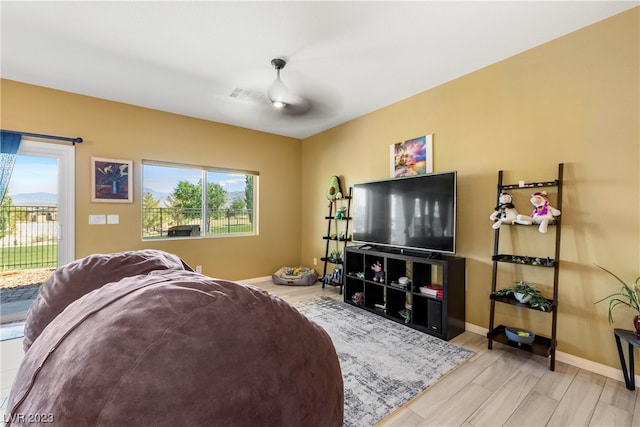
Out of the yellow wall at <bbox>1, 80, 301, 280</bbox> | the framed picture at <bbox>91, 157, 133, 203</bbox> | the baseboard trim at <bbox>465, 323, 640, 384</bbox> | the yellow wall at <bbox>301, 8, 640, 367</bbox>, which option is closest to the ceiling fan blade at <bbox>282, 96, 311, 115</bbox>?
the yellow wall at <bbox>301, 8, 640, 367</bbox>

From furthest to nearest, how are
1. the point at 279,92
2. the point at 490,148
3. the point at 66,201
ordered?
the point at 66,201 → the point at 490,148 → the point at 279,92

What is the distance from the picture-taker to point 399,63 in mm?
2607

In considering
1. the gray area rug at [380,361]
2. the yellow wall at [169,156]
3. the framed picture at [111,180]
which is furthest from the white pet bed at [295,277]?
the framed picture at [111,180]

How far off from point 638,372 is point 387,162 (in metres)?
2.73

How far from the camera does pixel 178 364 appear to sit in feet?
1.17

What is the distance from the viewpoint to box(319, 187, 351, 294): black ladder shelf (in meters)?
4.09

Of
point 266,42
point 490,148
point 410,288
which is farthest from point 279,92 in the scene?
point 410,288

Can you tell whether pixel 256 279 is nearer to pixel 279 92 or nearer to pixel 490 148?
pixel 279 92

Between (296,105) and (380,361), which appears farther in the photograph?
(296,105)

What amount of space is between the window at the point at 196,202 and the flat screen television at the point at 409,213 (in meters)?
1.92

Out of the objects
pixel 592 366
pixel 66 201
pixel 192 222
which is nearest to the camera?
pixel 592 366

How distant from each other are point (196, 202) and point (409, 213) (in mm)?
3036

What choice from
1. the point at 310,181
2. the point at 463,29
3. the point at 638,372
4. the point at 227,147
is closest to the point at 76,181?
the point at 227,147

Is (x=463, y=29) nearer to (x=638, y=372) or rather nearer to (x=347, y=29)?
(x=347, y=29)
